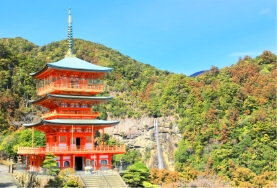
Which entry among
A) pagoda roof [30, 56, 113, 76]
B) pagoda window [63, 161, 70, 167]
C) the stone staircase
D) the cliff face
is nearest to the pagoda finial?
pagoda roof [30, 56, 113, 76]

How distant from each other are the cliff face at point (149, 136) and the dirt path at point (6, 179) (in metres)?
29.6

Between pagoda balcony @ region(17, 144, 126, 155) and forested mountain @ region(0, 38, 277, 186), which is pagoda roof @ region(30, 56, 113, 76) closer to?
pagoda balcony @ region(17, 144, 126, 155)

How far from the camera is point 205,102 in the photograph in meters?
62.8

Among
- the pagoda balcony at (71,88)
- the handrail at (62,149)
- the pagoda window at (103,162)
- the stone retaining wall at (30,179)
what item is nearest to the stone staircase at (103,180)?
the stone retaining wall at (30,179)

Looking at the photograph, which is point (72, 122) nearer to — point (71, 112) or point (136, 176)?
point (71, 112)

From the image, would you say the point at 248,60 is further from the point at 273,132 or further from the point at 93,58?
the point at 93,58

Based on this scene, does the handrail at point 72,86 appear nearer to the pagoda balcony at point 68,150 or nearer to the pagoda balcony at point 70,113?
the pagoda balcony at point 70,113

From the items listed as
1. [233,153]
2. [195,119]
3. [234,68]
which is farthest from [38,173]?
[234,68]

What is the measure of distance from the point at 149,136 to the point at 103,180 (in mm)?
37325

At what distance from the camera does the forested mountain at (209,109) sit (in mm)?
49531

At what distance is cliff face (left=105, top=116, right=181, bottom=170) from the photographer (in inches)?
2547

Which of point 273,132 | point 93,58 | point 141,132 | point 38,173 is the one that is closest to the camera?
point 38,173

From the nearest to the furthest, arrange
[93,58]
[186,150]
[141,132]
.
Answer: [186,150] < [141,132] < [93,58]

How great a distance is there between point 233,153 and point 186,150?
8962mm
